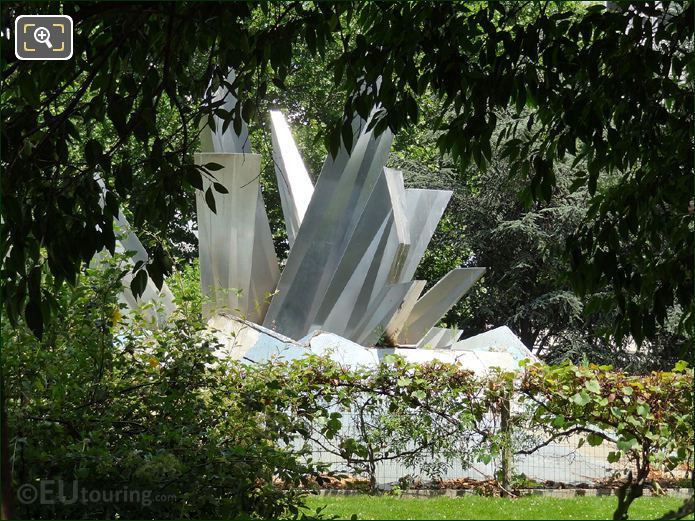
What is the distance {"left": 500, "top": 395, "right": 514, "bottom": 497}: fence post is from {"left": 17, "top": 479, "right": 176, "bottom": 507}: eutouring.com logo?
3823 millimetres

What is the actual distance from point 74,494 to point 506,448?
4.20 meters

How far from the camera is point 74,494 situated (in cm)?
367

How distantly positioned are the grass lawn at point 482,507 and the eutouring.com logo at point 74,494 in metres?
1.97

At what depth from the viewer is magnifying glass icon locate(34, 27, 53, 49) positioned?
271cm

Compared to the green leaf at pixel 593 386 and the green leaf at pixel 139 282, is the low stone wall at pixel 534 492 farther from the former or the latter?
the green leaf at pixel 139 282

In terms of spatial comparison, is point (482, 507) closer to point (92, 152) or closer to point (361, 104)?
point (361, 104)

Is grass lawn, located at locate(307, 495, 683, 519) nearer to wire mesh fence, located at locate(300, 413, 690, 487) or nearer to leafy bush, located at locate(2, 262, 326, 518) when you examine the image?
wire mesh fence, located at locate(300, 413, 690, 487)

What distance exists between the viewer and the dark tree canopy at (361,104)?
316 centimetres

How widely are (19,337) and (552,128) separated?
2946 millimetres

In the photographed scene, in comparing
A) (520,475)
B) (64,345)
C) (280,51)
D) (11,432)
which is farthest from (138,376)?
(520,475)

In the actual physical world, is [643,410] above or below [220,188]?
below

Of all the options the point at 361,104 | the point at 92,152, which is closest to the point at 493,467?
the point at 361,104

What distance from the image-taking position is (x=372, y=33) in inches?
161

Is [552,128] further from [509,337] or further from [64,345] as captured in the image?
[509,337]
